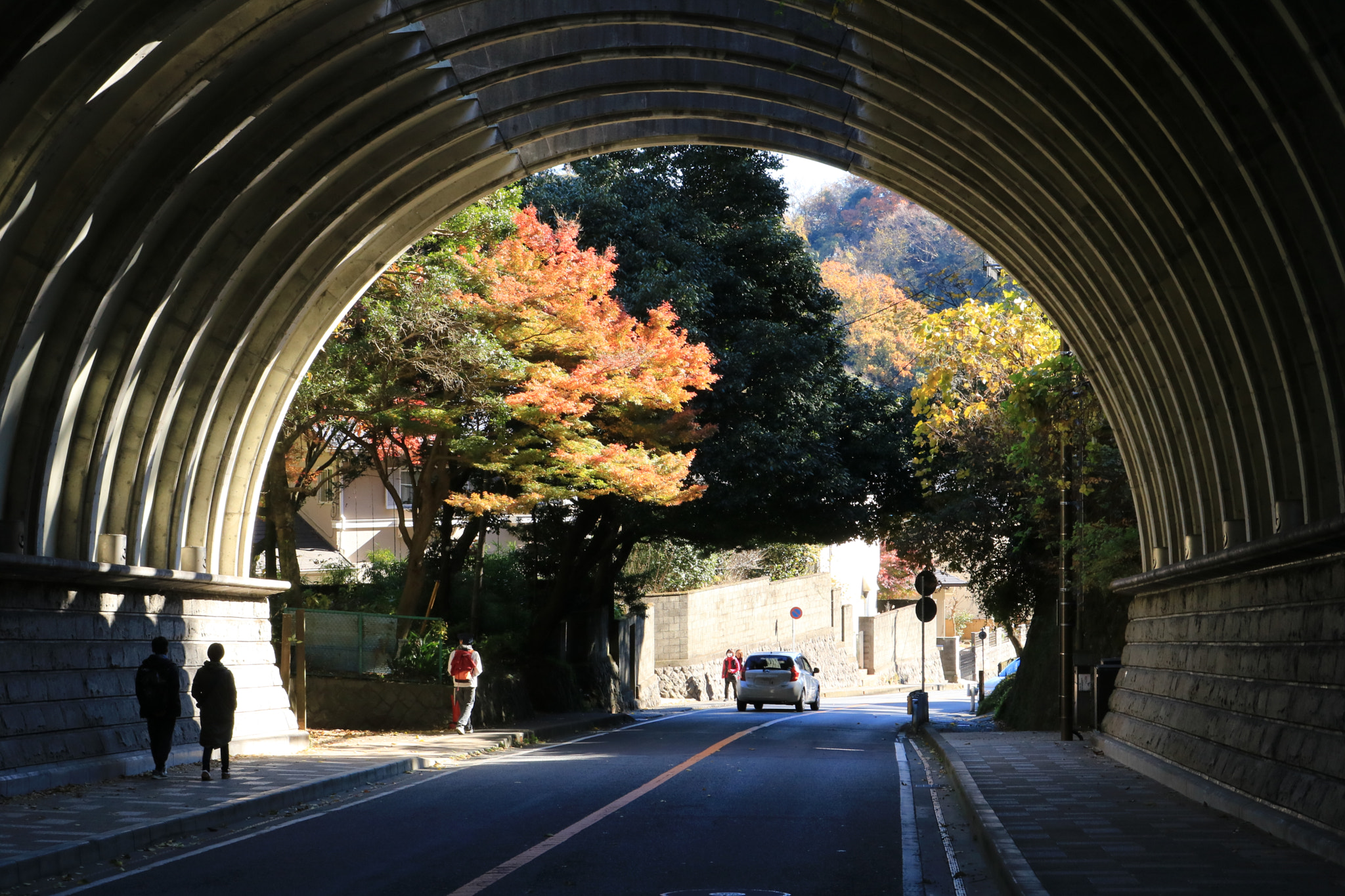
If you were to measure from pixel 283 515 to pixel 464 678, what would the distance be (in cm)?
431

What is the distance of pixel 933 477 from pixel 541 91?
17.2 metres

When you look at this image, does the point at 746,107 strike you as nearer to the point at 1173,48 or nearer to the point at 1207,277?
the point at 1207,277

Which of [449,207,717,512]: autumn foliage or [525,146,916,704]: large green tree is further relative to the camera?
[525,146,916,704]: large green tree

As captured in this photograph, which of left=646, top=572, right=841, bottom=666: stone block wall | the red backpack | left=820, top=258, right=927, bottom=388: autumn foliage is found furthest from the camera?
left=820, top=258, right=927, bottom=388: autumn foliage

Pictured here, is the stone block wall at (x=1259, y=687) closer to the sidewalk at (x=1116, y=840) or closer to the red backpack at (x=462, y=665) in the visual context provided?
the sidewalk at (x=1116, y=840)

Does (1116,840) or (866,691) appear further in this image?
(866,691)

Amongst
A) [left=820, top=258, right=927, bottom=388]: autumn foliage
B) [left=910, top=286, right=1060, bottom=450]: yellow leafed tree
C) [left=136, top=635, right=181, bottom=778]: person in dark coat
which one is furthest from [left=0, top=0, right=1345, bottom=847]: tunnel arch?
[left=820, top=258, right=927, bottom=388]: autumn foliage

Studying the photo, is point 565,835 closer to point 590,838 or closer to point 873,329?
point 590,838

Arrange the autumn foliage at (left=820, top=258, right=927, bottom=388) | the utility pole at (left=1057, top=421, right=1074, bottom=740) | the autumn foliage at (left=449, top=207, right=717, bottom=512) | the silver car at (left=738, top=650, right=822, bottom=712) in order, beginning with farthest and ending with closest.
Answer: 1. the autumn foliage at (left=820, top=258, right=927, bottom=388)
2. the silver car at (left=738, top=650, right=822, bottom=712)
3. the autumn foliage at (left=449, top=207, right=717, bottom=512)
4. the utility pole at (left=1057, top=421, right=1074, bottom=740)

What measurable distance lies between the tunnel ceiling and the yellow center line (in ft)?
19.7

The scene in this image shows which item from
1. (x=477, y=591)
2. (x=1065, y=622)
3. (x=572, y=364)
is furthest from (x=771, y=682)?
(x=1065, y=622)

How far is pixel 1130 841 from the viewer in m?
9.05

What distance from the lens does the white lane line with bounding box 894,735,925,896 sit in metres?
8.27

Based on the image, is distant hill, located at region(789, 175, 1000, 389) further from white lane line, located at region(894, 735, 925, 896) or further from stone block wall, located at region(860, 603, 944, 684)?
white lane line, located at region(894, 735, 925, 896)
